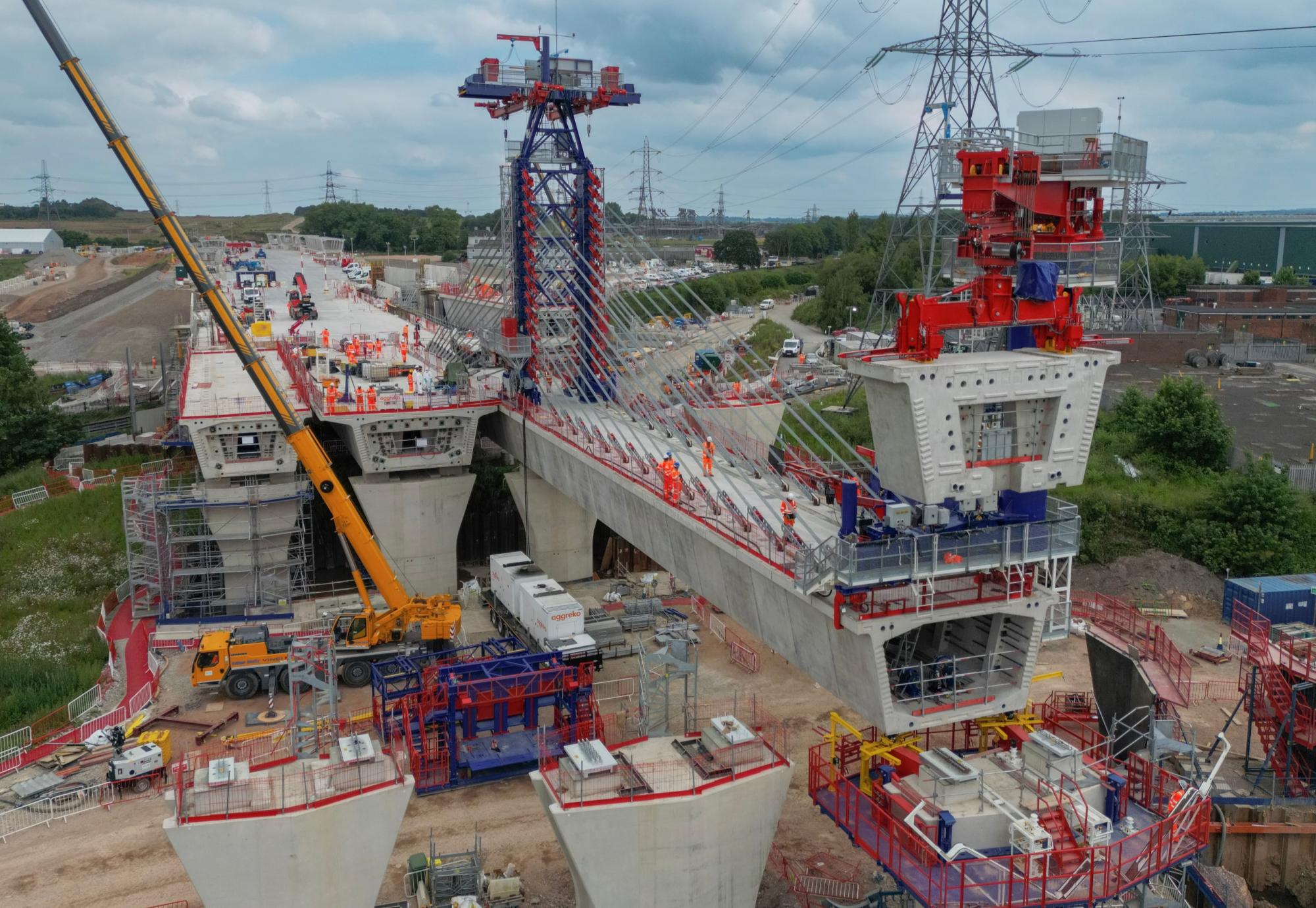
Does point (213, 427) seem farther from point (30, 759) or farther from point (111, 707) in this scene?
point (30, 759)

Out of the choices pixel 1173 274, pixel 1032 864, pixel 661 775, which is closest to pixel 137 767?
pixel 661 775

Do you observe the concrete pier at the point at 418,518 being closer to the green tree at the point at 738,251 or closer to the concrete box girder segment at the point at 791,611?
the concrete box girder segment at the point at 791,611

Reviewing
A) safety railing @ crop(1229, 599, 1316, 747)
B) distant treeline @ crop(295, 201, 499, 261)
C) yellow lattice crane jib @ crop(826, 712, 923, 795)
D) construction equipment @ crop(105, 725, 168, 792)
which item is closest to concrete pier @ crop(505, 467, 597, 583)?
construction equipment @ crop(105, 725, 168, 792)

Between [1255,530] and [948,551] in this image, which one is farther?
[1255,530]

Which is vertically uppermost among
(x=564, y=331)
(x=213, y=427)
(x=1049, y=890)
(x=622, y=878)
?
(x=564, y=331)

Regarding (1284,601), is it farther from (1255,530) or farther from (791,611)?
(791,611)

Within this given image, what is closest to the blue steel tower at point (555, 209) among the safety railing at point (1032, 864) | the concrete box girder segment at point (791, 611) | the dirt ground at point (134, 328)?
the concrete box girder segment at point (791, 611)

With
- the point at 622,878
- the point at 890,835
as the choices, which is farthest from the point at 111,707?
the point at 890,835

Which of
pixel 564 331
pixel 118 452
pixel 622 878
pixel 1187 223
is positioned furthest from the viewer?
pixel 1187 223

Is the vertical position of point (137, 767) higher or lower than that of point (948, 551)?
lower
